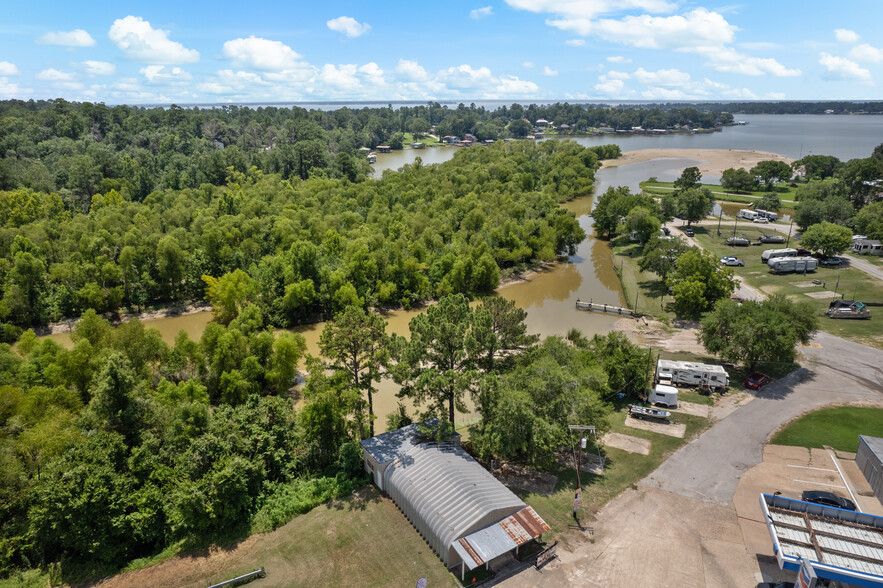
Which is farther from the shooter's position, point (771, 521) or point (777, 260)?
point (777, 260)

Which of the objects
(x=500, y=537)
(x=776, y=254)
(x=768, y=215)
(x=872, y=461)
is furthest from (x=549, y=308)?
(x=768, y=215)

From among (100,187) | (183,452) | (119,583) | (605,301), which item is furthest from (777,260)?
(100,187)

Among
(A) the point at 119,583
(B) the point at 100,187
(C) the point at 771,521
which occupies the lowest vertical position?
(A) the point at 119,583

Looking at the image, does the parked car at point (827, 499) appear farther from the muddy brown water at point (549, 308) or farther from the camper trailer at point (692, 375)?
the muddy brown water at point (549, 308)

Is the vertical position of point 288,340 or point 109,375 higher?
point 109,375

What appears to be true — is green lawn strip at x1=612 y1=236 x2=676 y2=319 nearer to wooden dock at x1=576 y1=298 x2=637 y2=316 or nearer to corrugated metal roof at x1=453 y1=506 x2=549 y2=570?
wooden dock at x1=576 y1=298 x2=637 y2=316

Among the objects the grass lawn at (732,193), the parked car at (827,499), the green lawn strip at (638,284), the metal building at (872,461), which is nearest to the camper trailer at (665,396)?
the parked car at (827,499)

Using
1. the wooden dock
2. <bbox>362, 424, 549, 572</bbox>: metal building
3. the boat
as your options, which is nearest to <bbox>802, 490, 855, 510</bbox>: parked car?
the boat

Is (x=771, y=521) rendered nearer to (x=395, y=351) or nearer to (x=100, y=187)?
(x=395, y=351)
